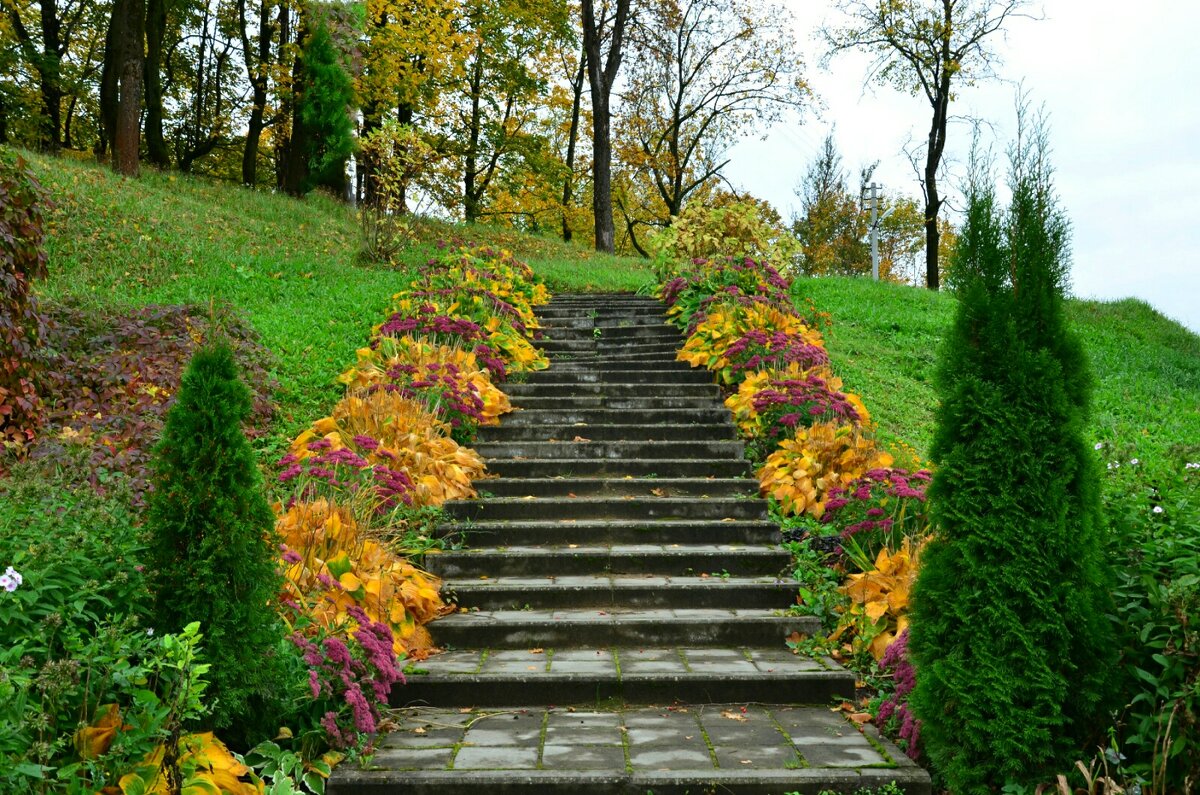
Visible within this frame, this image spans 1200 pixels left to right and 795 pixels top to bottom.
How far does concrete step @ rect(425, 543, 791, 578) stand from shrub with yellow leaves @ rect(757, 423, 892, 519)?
0.68 m

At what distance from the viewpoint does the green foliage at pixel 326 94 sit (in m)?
17.5

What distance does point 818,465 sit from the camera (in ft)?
20.2

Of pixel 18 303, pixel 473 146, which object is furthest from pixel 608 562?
pixel 473 146

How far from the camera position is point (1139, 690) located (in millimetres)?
2967

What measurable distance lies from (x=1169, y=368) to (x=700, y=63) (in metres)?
Answer: 17.5

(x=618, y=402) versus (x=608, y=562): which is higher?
(x=618, y=402)

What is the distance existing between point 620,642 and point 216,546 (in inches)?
95.8

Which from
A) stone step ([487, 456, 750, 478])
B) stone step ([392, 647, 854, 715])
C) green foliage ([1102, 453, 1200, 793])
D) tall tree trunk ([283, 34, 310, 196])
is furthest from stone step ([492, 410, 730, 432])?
tall tree trunk ([283, 34, 310, 196])

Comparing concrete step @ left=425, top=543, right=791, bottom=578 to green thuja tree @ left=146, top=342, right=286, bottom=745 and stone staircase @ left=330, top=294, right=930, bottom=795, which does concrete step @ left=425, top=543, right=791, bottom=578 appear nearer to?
stone staircase @ left=330, top=294, right=930, bottom=795

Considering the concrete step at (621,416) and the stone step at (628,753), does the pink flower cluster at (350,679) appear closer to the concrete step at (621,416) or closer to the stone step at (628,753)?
the stone step at (628,753)

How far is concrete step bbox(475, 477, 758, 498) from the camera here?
657 centimetres

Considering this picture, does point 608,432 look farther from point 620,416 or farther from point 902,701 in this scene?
point 902,701

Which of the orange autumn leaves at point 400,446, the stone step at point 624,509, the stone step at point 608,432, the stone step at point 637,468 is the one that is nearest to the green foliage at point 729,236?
the orange autumn leaves at point 400,446

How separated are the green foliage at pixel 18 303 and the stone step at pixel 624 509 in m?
3.11
